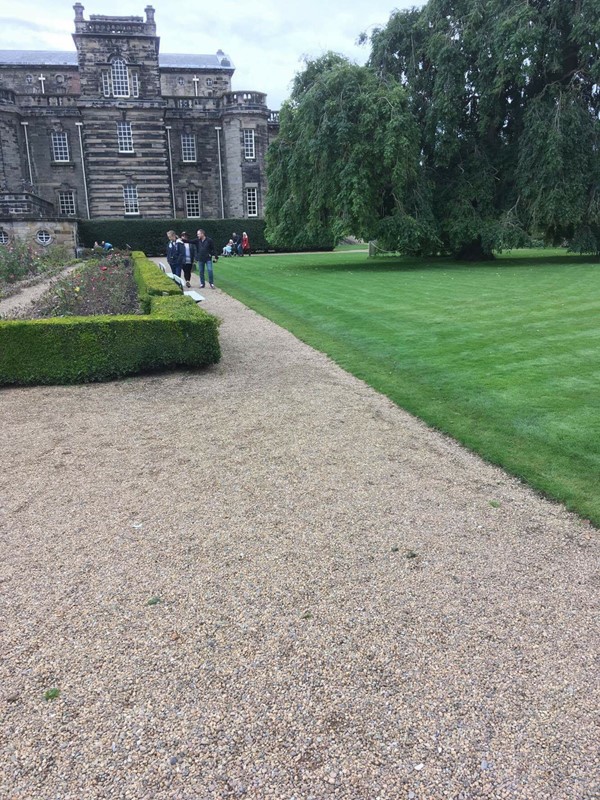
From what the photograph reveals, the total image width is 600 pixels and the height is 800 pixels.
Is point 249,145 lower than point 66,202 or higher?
higher

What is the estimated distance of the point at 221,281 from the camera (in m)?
20.4

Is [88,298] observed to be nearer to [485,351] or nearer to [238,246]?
[485,351]

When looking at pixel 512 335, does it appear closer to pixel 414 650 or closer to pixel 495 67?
pixel 414 650

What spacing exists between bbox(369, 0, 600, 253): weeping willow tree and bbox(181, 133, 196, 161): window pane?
23.6 m

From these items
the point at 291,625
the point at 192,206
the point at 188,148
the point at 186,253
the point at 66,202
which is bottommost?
the point at 291,625

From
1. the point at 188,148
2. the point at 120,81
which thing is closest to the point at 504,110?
the point at 188,148

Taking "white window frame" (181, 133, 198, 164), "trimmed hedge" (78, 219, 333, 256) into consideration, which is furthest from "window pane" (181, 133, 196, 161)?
"trimmed hedge" (78, 219, 333, 256)

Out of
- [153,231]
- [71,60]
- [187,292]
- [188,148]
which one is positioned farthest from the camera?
[71,60]

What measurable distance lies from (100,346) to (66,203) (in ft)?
136

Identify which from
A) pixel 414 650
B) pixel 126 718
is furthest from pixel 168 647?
pixel 414 650

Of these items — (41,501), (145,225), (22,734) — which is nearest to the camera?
(22,734)

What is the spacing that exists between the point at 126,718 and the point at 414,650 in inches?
52.4

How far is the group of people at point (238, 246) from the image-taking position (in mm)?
36438

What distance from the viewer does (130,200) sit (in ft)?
142
